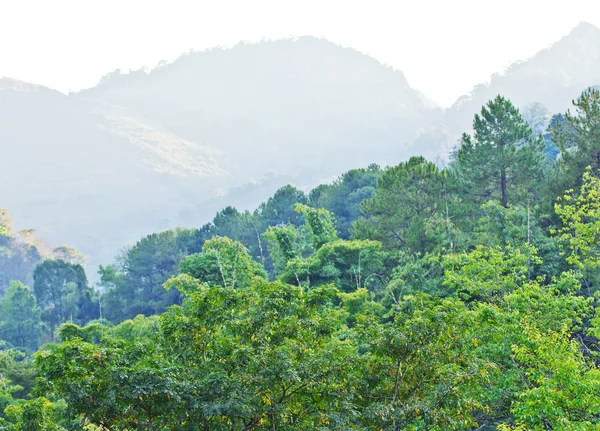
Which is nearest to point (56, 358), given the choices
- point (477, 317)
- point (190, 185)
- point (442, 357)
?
point (442, 357)

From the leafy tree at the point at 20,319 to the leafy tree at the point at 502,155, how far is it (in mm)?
47619

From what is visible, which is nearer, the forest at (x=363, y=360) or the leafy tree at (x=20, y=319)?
the forest at (x=363, y=360)

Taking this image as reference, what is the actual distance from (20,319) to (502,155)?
166ft

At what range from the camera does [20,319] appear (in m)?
58.2

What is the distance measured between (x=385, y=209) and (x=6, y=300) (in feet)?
151

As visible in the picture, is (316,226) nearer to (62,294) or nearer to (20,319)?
(20,319)

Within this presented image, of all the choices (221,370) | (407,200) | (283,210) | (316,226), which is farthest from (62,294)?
(221,370)

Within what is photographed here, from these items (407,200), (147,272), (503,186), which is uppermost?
(503,186)

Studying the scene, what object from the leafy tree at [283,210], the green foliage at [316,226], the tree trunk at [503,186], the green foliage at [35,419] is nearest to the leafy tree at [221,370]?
the green foliage at [35,419]

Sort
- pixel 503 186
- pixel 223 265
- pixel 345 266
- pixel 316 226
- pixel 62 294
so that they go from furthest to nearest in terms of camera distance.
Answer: pixel 62 294 → pixel 316 226 → pixel 345 266 → pixel 503 186 → pixel 223 265

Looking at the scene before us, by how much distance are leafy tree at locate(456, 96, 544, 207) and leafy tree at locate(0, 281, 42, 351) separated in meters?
47.6

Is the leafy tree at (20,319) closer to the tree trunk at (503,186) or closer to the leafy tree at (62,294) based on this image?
the leafy tree at (62,294)

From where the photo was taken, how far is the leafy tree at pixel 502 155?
93.7 feet

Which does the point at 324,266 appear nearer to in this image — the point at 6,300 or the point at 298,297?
the point at 298,297
